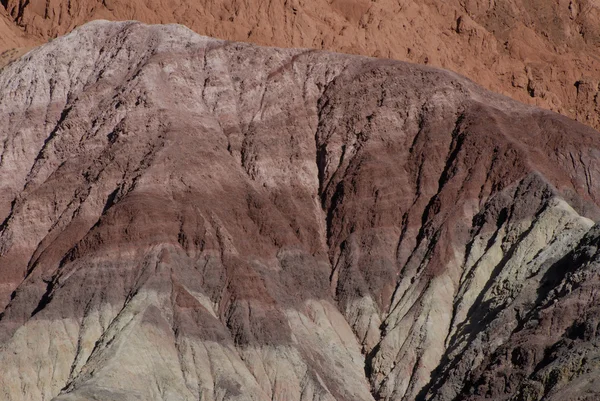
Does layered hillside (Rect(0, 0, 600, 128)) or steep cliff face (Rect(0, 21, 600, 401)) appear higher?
layered hillside (Rect(0, 0, 600, 128))

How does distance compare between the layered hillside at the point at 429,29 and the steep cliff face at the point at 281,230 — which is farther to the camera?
the layered hillside at the point at 429,29

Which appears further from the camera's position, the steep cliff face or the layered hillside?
the layered hillside

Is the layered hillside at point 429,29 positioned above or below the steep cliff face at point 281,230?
above

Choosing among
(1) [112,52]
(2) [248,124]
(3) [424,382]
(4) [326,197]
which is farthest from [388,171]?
(1) [112,52]

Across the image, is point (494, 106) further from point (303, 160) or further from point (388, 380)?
point (388, 380)
